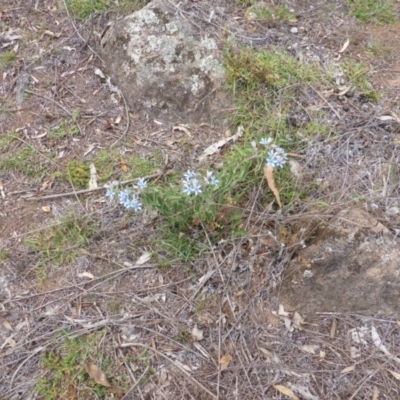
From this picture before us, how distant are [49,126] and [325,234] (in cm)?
195

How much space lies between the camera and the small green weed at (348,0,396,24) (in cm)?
364

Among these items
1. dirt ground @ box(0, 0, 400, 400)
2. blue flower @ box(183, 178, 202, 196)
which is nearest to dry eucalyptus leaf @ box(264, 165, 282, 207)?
dirt ground @ box(0, 0, 400, 400)

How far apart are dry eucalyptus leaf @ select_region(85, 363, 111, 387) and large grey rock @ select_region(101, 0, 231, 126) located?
1657mm

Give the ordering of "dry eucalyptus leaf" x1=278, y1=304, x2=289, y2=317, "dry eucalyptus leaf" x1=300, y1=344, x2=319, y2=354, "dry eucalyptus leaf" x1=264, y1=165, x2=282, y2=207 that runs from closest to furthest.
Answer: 1. "dry eucalyptus leaf" x1=300, y1=344, x2=319, y2=354
2. "dry eucalyptus leaf" x1=278, y1=304, x2=289, y2=317
3. "dry eucalyptus leaf" x1=264, y1=165, x2=282, y2=207

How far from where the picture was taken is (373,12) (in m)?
3.65

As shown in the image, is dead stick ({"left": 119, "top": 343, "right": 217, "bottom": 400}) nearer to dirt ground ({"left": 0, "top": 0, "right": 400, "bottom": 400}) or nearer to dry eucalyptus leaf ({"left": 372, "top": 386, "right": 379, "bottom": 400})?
dirt ground ({"left": 0, "top": 0, "right": 400, "bottom": 400})

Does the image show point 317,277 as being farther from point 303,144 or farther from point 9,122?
point 9,122

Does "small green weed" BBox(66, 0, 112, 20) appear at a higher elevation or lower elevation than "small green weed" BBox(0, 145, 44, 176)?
higher

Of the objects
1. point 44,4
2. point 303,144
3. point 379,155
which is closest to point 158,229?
point 303,144

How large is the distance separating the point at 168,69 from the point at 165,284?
1525mm

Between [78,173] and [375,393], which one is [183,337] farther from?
[78,173]

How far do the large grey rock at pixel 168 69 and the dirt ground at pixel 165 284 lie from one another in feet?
0.42

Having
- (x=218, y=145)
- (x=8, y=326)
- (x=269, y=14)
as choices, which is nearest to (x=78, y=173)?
(x=218, y=145)

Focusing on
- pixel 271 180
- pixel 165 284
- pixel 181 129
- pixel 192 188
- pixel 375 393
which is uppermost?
pixel 192 188
